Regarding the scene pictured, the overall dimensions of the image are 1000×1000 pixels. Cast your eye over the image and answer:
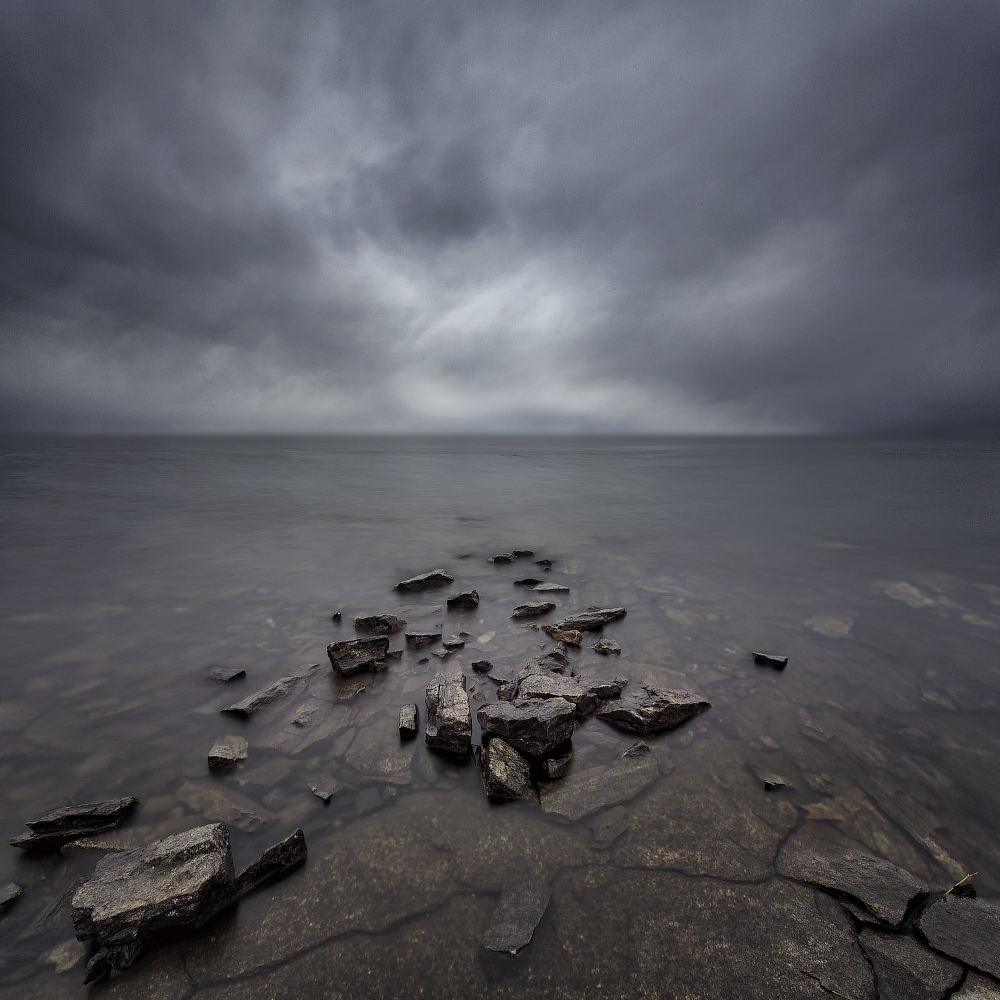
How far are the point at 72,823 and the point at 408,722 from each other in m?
2.69

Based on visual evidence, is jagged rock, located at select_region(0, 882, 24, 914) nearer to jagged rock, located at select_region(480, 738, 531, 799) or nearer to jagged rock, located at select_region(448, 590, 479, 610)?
jagged rock, located at select_region(480, 738, 531, 799)

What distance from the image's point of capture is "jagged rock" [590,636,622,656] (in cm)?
670

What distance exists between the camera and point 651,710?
16.4ft

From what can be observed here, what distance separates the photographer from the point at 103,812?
370cm

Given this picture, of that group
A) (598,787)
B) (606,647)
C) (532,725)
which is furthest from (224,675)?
(606,647)

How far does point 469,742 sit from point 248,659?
12.4 feet

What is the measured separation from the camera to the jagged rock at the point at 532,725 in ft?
14.7

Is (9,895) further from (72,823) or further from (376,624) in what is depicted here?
(376,624)

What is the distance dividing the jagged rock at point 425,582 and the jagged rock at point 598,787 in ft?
18.9

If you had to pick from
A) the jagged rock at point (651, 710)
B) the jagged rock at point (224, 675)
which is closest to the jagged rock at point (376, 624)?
the jagged rock at point (224, 675)

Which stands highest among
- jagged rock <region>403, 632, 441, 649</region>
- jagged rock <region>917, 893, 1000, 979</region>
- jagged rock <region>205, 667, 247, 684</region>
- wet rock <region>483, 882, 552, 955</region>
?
jagged rock <region>403, 632, 441, 649</region>

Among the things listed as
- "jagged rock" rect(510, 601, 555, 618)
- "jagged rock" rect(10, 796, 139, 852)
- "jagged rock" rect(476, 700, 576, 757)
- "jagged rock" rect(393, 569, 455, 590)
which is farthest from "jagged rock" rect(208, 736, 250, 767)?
"jagged rock" rect(393, 569, 455, 590)

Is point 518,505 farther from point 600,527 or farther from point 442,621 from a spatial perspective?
point 442,621

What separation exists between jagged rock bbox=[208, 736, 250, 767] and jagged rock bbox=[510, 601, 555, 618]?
4.33 m
